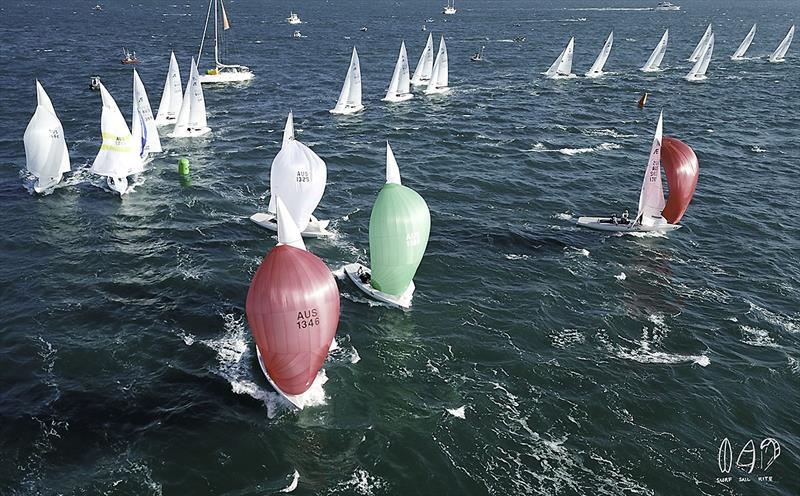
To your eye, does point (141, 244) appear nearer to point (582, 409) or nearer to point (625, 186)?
point (582, 409)

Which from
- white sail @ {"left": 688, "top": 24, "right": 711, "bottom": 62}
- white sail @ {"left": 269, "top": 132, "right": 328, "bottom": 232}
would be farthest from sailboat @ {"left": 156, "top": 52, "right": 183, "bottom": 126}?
white sail @ {"left": 688, "top": 24, "right": 711, "bottom": 62}

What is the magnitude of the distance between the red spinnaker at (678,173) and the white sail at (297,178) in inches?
1072

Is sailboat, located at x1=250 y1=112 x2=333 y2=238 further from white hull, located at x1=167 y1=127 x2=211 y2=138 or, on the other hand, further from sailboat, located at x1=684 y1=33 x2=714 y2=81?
sailboat, located at x1=684 y1=33 x2=714 y2=81

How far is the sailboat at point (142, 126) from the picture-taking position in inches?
2421

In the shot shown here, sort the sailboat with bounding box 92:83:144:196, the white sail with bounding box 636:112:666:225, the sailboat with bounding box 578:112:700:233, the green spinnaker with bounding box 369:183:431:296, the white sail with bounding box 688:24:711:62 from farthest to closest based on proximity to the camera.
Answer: the white sail with bounding box 688:24:711:62
the sailboat with bounding box 92:83:144:196
the white sail with bounding box 636:112:666:225
the sailboat with bounding box 578:112:700:233
the green spinnaker with bounding box 369:183:431:296

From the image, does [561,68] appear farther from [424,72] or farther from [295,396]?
[295,396]

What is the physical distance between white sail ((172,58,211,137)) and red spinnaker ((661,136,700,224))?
5091cm

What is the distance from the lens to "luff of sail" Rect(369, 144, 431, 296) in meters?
36.7

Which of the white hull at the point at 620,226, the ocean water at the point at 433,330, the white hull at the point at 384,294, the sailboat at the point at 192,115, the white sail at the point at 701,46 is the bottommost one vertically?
the ocean water at the point at 433,330

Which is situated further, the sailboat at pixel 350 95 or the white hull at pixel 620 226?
the sailboat at pixel 350 95

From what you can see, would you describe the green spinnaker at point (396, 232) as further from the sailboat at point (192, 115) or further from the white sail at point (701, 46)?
the white sail at point (701, 46)

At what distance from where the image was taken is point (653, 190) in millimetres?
50500

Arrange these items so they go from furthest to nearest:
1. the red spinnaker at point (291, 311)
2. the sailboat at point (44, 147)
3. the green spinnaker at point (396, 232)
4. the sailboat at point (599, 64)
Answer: the sailboat at point (599, 64)
the sailboat at point (44, 147)
the green spinnaker at point (396, 232)
the red spinnaker at point (291, 311)

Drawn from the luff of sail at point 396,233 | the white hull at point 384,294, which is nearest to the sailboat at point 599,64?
the white hull at point 384,294
